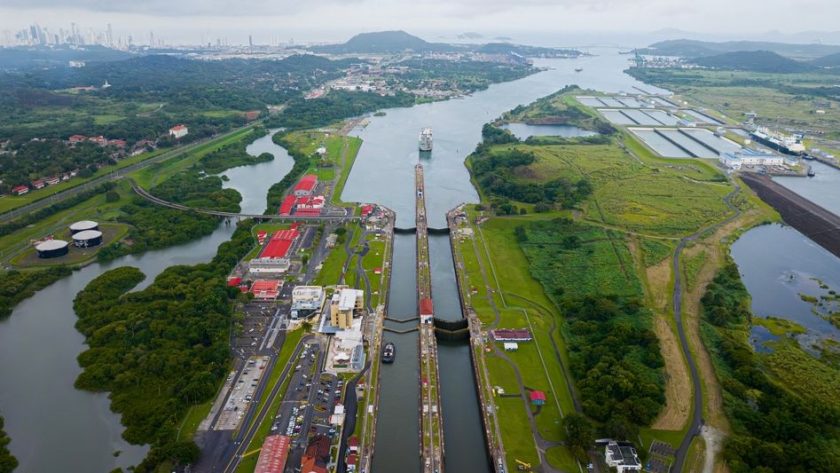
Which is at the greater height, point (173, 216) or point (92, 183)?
point (92, 183)

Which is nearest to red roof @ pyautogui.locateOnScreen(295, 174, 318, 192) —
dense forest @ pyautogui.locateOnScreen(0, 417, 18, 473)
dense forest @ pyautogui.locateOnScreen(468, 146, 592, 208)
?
dense forest @ pyautogui.locateOnScreen(468, 146, 592, 208)

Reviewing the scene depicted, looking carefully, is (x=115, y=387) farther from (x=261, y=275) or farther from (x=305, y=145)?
(x=305, y=145)

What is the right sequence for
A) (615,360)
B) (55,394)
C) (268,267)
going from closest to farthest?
(55,394), (615,360), (268,267)

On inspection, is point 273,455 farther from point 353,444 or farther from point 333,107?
point 333,107

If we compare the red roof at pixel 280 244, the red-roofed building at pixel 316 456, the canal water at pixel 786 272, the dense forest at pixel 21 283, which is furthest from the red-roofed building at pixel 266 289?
the canal water at pixel 786 272

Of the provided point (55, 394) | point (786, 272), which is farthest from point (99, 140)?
point (786, 272)

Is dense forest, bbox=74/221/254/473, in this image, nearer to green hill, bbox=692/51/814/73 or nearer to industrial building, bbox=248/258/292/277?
industrial building, bbox=248/258/292/277
